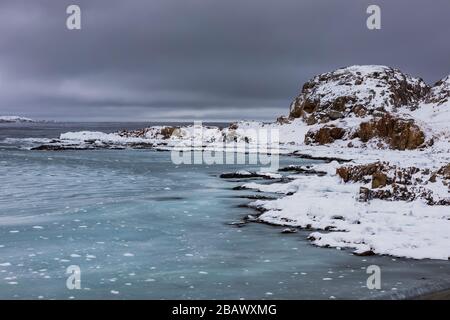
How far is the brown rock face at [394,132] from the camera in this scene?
221 feet

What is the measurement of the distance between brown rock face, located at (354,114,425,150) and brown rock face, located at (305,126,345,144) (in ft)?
11.4

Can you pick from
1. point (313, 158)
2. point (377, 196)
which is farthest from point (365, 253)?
point (313, 158)

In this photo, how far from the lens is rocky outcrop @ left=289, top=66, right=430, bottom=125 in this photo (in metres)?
102

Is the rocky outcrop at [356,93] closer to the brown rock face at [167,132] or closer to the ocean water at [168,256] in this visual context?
the brown rock face at [167,132]

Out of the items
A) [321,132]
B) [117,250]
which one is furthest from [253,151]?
[117,250]

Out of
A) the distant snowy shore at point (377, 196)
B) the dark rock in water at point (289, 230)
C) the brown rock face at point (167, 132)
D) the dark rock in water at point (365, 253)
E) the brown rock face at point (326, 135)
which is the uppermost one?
the brown rock face at point (167, 132)

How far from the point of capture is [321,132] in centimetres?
8144

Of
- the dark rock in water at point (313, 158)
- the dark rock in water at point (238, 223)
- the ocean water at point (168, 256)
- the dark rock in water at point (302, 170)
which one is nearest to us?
the ocean water at point (168, 256)

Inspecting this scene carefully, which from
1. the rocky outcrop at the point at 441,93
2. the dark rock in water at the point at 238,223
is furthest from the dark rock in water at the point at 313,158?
the rocky outcrop at the point at 441,93

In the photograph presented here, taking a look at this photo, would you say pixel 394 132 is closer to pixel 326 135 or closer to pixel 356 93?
pixel 326 135

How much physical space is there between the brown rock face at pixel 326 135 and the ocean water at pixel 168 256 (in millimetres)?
54337

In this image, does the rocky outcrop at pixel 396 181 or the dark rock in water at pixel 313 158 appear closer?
the rocky outcrop at pixel 396 181

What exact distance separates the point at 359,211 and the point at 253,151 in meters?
51.2
